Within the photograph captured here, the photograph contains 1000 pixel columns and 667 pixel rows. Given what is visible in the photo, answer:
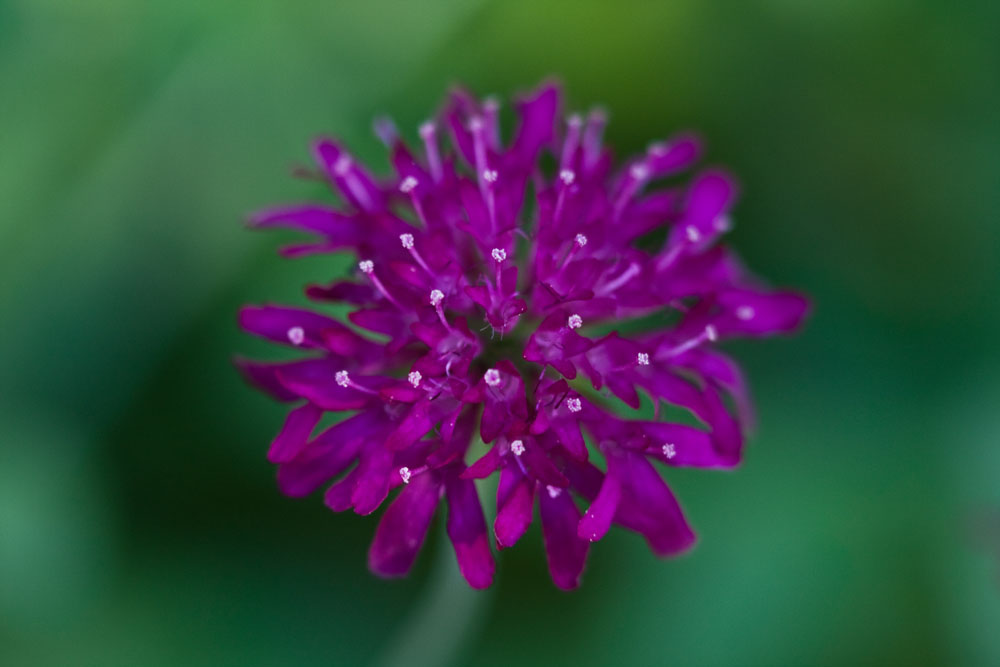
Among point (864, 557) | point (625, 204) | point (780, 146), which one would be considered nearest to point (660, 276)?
point (625, 204)

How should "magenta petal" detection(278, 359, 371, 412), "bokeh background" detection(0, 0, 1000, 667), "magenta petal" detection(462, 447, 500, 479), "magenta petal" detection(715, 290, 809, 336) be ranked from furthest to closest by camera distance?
"bokeh background" detection(0, 0, 1000, 667)
"magenta petal" detection(715, 290, 809, 336)
"magenta petal" detection(278, 359, 371, 412)
"magenta petal" detection(462, 447, 500, 479)

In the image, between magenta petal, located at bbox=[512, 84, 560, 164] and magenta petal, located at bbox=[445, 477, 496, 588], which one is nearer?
magenta petal, located at bbox=[445, 477, 496, 588]

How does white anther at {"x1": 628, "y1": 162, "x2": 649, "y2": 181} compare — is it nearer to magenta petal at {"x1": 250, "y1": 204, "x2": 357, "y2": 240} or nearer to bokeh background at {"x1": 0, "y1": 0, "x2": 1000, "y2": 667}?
magenta petal at {"x1": 250, "y1": 204, "x2": 357, "y2": 240}

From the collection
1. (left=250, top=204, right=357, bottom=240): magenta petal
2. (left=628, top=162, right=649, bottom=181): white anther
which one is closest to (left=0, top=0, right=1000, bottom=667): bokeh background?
(left=250, top=204, right=357, bottom=240): magenta petal

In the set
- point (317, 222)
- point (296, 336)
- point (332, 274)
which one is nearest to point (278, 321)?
point (296, 336)

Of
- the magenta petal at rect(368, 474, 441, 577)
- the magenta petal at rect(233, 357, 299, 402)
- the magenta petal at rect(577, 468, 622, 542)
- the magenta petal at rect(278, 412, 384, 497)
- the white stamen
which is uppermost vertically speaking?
the white stamen

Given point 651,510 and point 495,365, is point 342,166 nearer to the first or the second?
point 495,365

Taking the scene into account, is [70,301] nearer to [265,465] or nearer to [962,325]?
[265,465]

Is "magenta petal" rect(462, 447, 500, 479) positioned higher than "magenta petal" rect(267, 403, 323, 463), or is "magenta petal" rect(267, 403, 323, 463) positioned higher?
"magenta petal" rect(267, 403, 323, 463)
